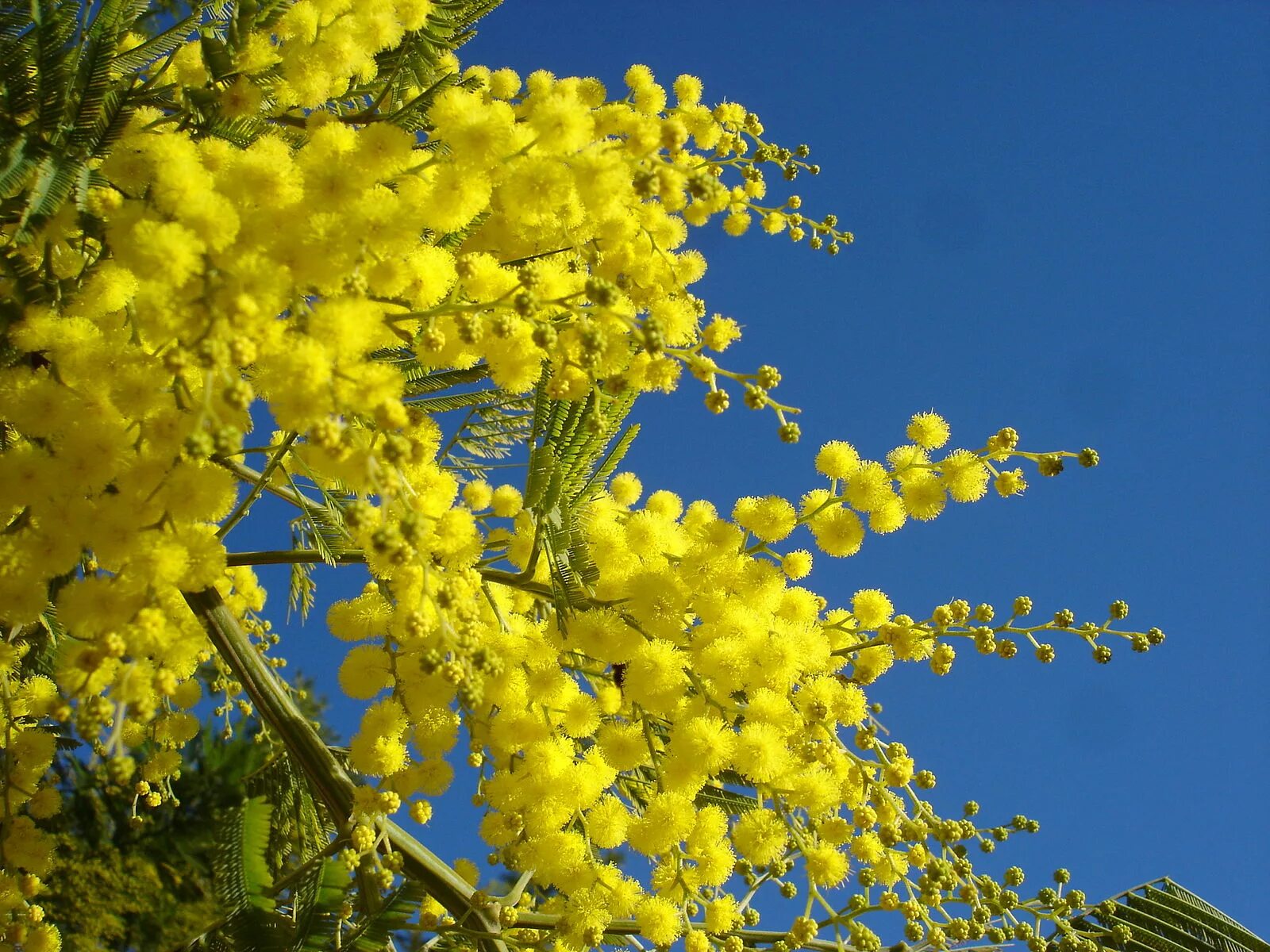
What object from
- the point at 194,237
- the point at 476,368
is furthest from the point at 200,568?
the point at 476,368

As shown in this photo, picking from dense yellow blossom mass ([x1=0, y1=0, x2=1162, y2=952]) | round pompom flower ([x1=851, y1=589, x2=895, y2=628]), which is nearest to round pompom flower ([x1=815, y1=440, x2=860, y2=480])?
dense yellow blossom mass ([x1=0, y1=0, x2=1162, y2=952])

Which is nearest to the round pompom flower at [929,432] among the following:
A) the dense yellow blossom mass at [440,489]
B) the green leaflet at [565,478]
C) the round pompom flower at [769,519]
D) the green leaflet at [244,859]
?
the dense yellow blossom mass at [440,489]

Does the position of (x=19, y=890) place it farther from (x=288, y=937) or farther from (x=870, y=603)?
(x=870, y=603)

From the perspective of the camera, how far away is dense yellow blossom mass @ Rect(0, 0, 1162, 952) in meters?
1.62

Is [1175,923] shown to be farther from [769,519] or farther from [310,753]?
[310,753]

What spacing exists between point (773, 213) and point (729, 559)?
157 centimetres

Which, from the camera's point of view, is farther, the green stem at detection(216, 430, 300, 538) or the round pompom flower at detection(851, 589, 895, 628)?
the round pompom flower at detection(851, 589, 895, 628)

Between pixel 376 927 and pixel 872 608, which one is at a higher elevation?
pixel 872 608

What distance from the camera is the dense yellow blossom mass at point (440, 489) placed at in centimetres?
162

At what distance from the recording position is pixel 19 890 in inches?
101

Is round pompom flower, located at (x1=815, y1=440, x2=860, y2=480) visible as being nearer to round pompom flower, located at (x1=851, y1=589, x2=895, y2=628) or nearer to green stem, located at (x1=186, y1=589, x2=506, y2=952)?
round pompom flower, located at (x1=851, y1=589, x2=895, y2=628)

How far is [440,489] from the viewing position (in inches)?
80.7

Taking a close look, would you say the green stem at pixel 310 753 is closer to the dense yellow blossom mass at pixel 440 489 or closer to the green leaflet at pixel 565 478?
the dense yellow blossom mass at pixel 440 489

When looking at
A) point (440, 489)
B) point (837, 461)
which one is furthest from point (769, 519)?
point (440, 489)
